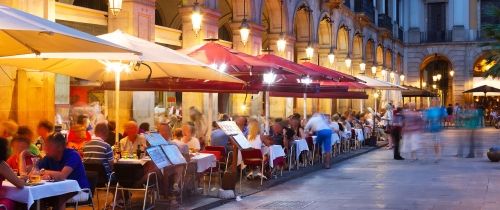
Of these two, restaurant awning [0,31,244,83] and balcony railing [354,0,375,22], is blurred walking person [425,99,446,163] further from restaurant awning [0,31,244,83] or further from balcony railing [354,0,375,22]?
balcony railing [354,0,375,22]

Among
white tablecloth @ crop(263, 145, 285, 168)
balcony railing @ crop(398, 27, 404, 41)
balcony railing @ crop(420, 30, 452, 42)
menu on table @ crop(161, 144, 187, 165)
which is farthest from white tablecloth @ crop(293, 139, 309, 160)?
balcony railing @ crop(420, 30, 452, 42)

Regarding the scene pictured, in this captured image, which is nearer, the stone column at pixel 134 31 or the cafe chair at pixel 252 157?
the cafe chair at pixel 252 157

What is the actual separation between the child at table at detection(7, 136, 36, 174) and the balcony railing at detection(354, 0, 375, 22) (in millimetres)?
30887

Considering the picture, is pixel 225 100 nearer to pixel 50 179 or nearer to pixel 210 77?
pixel 210 77

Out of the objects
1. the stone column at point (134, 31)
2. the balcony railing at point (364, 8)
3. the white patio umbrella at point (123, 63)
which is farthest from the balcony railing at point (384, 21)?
the white patio umbrella at point (123, 63)

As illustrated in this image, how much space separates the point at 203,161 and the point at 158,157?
7.34 ft

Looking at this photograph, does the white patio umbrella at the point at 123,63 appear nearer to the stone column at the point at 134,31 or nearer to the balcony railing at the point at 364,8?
the stone column at the point at 134,31

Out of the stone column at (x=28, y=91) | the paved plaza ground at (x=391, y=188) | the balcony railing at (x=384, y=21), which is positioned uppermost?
the balcony railing at (x=384, y=21)

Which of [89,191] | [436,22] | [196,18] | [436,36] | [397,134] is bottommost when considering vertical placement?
[89,191]

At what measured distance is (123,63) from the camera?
12219mm

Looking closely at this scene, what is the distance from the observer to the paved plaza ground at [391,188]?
40.4ft

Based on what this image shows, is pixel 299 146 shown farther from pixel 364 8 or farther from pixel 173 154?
pixel 364 8

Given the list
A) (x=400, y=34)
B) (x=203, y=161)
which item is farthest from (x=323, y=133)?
(x=400, y=34)

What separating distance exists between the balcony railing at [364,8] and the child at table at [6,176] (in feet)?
106
